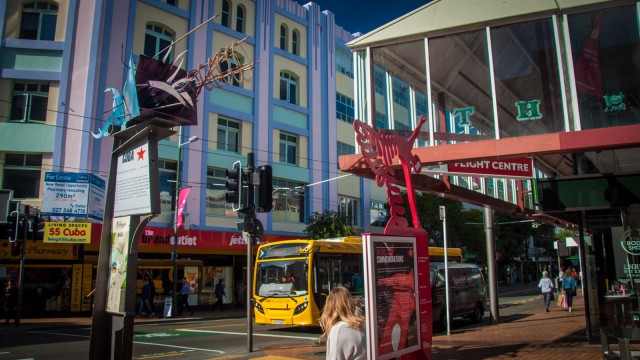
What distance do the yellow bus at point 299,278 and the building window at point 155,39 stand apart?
1335cm

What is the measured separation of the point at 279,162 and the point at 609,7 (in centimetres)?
2295

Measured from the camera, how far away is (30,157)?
2197 cm

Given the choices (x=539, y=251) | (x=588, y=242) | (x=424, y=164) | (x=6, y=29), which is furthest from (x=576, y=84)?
(x=539, y=251)

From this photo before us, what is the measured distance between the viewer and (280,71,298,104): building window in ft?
103

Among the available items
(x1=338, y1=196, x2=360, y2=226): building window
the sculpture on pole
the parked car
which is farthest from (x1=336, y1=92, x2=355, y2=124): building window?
the sculpture on pole

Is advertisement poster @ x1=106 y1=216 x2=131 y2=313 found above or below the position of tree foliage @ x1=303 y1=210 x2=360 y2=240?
below

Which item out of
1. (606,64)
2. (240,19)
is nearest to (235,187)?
(606,64)

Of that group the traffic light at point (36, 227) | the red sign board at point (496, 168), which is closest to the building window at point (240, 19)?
the traffic light at point (36, 227)

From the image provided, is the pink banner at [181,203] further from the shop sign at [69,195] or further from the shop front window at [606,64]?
the shop front window at [606,64]

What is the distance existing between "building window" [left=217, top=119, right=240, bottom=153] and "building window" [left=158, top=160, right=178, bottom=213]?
3090 millimetres

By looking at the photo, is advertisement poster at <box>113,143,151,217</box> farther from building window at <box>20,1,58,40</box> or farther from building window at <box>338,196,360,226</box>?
building window at <box>338,196,360,226</box>

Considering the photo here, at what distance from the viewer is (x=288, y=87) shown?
104 feet

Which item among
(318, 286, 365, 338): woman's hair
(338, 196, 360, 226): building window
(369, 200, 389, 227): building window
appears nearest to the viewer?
(318, 286, 365, 338): woman's hair

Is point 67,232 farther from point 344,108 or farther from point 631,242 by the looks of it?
point 344,108
